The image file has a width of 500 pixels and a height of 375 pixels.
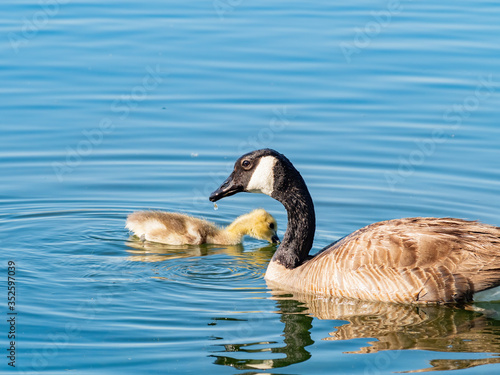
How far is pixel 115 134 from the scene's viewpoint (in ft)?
50.1

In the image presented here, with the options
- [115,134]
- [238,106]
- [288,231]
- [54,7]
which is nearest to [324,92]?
[238,106]

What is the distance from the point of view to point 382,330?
866cm

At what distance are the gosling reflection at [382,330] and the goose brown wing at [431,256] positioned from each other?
248 mm

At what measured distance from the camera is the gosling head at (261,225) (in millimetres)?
11617

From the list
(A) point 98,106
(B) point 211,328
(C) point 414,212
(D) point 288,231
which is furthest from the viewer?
(A) point 98,106

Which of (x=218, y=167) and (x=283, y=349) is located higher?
(x=218, y=167)

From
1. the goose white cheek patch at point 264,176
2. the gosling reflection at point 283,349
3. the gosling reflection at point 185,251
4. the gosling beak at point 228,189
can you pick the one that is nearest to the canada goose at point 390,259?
the goose white cheek patch at point 264,176

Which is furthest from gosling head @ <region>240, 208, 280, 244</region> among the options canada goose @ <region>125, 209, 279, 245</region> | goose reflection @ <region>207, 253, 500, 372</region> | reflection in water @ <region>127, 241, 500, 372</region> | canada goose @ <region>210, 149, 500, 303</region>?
goose reflection @ <region>207, 253, 500, 372</region>

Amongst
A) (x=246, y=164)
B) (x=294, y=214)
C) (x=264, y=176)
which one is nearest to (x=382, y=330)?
(x=294, y=214)

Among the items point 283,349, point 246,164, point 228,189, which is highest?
point 246,164

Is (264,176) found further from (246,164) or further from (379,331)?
(379,331)

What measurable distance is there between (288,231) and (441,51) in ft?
31.4

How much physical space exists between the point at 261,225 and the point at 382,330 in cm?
334

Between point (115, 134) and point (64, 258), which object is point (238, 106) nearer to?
point (115, 134)
